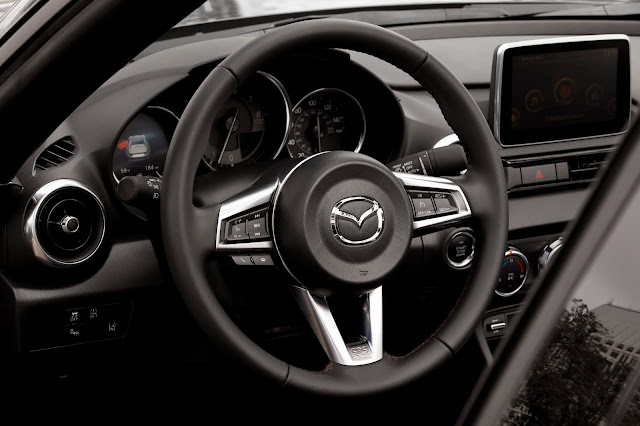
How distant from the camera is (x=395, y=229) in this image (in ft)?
5.78

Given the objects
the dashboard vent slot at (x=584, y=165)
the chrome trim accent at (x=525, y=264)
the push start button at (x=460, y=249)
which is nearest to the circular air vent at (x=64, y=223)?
the push start button at (x=460, y=249)

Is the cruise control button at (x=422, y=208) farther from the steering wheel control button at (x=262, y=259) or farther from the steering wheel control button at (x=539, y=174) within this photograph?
the steering wheel control button at (x=539, y=174)

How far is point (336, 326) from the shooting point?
178 cm

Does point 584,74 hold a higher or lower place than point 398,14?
lower

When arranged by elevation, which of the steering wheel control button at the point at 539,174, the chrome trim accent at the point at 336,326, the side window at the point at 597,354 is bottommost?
the steering wheel control button at the point at 539,174

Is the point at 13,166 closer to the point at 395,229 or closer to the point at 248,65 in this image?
the point at 248,65

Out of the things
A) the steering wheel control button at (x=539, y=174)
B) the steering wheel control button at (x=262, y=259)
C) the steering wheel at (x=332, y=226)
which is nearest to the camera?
the steering wheel at (x=332, y=226)

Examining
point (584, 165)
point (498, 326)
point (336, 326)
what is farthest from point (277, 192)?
point (584, 165)

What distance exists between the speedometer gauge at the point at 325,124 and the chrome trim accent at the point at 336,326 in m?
0.65

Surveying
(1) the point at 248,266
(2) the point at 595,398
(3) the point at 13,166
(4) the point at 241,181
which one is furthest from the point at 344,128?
(2) the point at 595,398

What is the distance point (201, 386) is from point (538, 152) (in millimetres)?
1219

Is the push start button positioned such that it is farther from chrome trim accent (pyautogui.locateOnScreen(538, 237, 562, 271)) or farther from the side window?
the side window

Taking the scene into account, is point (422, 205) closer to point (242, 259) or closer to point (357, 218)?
point (357, 218)

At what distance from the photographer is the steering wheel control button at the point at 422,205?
184cm
